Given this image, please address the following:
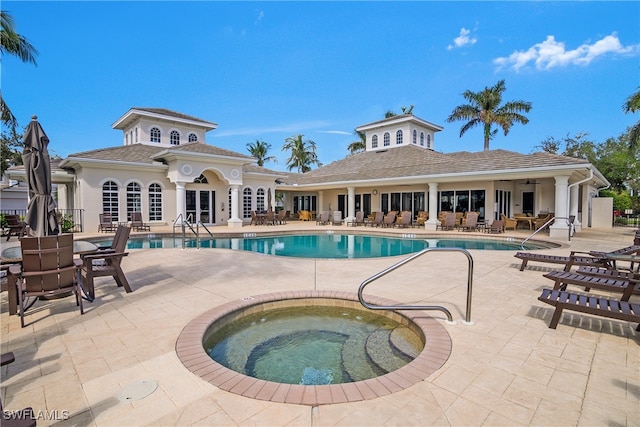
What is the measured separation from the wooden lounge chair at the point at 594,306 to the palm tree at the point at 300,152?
3796 centimetres

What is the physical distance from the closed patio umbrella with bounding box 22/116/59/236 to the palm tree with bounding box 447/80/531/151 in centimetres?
2916

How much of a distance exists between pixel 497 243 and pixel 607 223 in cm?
1341

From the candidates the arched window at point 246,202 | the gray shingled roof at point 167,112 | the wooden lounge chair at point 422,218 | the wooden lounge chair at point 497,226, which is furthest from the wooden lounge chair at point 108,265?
the gray shingled roof at point 167,112

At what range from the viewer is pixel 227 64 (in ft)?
63.6

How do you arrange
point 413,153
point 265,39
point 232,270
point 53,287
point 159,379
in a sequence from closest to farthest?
point 159,379, point 53,287, point 232,270, point 265,39, point 413,153

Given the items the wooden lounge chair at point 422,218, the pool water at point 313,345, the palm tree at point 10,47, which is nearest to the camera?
the pool water at point 313,345

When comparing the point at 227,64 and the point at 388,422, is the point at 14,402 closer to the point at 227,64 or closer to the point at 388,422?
the point at 388,422

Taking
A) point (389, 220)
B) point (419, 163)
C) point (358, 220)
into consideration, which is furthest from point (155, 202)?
point (419, 163)

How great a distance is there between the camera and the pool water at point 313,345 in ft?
10.8

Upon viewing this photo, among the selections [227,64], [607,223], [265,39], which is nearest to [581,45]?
[607,223]

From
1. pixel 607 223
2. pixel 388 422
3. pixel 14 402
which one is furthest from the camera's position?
pixel 607 223

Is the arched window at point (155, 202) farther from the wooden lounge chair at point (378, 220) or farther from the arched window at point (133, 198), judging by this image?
the wooden lounge chair at point (378, 220)

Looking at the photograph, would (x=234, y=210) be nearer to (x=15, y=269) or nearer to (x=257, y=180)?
(x=257, y=180)

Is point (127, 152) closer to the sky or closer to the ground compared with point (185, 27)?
closer to the ground
